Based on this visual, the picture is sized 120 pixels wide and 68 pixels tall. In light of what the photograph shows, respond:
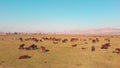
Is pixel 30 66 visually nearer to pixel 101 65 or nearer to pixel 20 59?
pixel 20 59

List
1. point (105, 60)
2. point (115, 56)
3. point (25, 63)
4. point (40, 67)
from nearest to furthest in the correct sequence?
point (40, 67)
point (25, 63)
point (105, 60)
point (115, 56)

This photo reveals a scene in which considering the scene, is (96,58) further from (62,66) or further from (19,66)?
(19,66)

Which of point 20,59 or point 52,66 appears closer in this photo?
point 52,66

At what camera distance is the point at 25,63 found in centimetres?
2075

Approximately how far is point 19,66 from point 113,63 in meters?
8.72

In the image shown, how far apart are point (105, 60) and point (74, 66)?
14.8ft

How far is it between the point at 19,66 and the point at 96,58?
842 cm

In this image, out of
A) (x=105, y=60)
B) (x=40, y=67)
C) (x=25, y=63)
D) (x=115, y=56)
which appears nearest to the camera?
(x=40, y=67)

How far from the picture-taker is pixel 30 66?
1950 cm

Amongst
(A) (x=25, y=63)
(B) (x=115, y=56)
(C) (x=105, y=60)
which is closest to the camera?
(A) (x=25, y=63)

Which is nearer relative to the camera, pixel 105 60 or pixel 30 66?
pixel 30 66

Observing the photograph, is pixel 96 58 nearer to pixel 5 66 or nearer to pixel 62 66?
pixel 62 66

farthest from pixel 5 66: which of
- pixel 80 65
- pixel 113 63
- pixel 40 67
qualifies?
pixel 113 63

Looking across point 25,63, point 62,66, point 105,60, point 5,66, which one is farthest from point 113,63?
point 5,66
